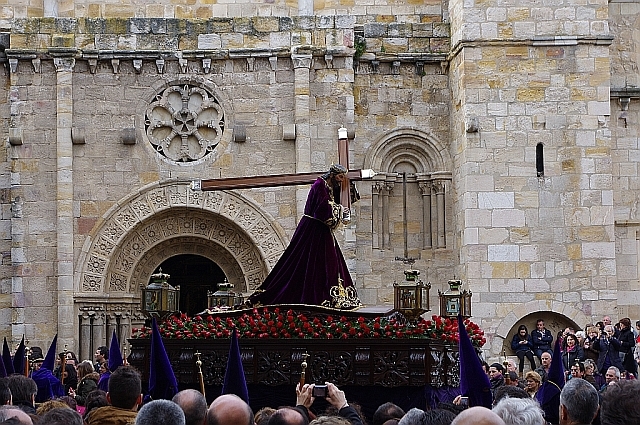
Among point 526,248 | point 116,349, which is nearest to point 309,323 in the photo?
point 116,349

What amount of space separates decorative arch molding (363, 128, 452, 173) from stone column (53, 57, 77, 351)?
478 centimetres

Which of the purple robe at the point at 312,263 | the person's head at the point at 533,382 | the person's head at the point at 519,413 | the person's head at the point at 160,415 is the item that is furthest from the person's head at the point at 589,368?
the person's head at the point at 160,415

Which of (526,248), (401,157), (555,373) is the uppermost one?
(401,157)

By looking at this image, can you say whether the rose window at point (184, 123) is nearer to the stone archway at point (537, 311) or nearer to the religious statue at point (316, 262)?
the stone archway at point (537, 311)

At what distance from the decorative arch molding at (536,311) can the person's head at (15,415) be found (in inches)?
606

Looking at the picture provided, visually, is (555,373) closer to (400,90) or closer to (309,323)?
(309,323)

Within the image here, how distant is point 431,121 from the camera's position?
910 inches

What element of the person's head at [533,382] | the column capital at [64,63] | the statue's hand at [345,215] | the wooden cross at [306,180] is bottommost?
the person's head at [533,382]

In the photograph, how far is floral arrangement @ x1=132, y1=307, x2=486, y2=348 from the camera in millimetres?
13891

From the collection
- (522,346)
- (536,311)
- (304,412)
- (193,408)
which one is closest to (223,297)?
(522,346)

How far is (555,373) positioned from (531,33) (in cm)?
1150

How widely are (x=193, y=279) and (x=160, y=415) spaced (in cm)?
1784

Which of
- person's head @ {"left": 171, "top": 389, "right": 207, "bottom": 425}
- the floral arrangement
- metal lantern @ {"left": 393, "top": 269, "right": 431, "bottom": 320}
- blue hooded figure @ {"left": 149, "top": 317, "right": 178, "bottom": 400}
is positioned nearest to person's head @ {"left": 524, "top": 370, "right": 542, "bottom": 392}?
the floral arrangement

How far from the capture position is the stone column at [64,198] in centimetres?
2173
